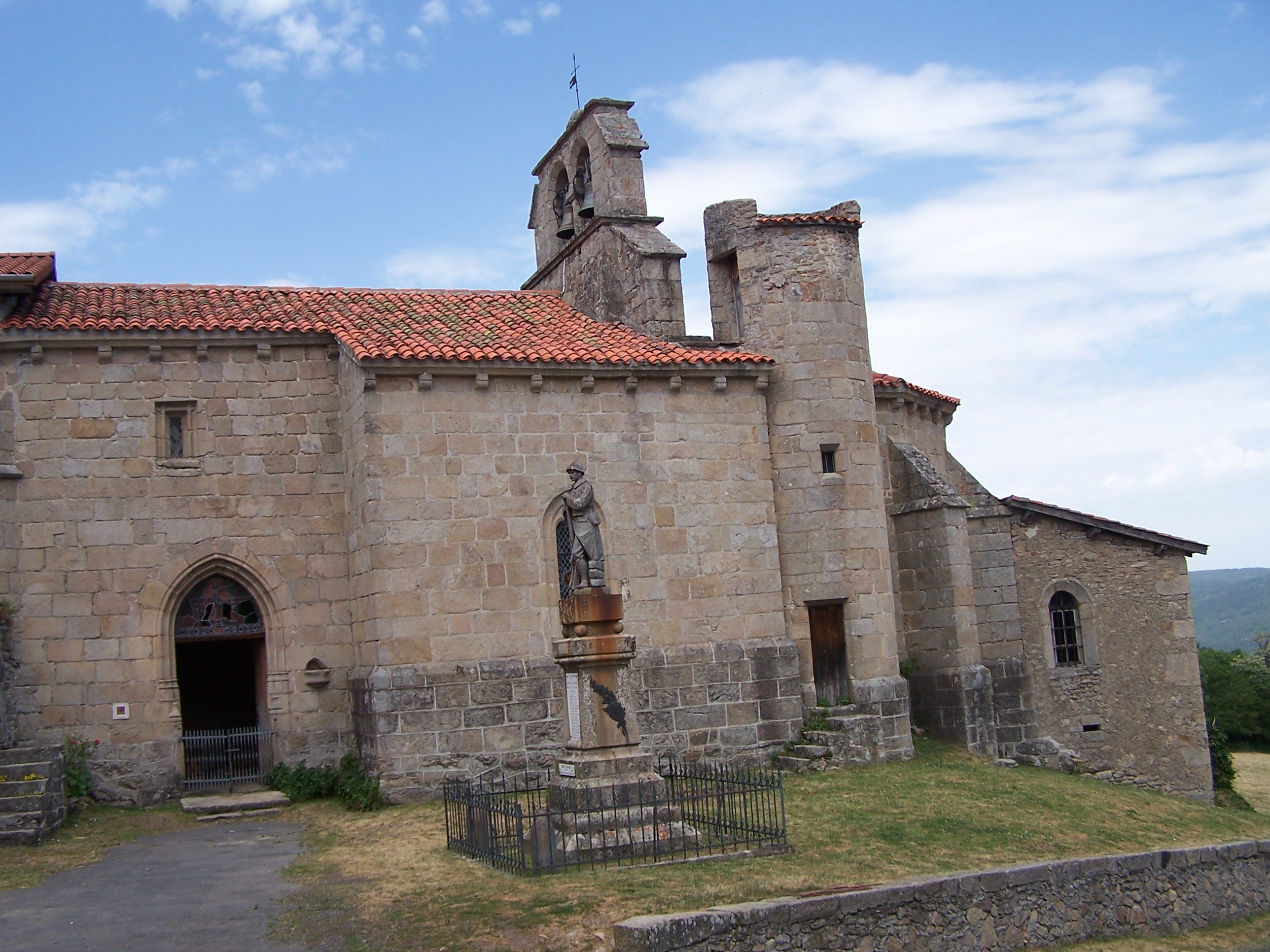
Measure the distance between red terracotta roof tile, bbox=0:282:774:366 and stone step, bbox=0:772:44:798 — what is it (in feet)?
20.0

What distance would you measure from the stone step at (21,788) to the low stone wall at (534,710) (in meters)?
3.98

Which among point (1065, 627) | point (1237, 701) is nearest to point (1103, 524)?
point (1065, 627)

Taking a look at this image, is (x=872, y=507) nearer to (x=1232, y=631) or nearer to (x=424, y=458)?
(x=424, y=458)

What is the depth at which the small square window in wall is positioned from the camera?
58.1ft

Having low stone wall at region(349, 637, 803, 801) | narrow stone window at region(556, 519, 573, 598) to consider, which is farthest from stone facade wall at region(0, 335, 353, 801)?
narrow stone window at region(556, 519, 573, 598)

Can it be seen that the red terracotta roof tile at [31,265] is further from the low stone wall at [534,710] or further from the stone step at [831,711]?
the stone step at [831,711]

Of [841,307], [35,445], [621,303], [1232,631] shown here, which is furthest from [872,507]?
[1232,631]

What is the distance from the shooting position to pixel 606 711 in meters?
12.9

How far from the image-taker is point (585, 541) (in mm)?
13414

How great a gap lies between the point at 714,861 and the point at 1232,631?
665ft

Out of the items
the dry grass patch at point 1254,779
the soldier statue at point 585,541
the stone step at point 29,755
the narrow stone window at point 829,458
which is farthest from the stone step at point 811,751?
the stone step at point 29,755

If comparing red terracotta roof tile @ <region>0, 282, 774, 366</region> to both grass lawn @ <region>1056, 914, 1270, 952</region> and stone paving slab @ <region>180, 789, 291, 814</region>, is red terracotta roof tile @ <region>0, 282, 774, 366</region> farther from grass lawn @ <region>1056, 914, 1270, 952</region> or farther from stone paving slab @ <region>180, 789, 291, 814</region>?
grass lawn @ <region>1056, 914, 1270, 952</region>

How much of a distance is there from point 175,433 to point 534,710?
6405 mm

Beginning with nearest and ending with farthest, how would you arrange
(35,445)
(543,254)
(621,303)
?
(35,445) < (621,303) < (543,254)
